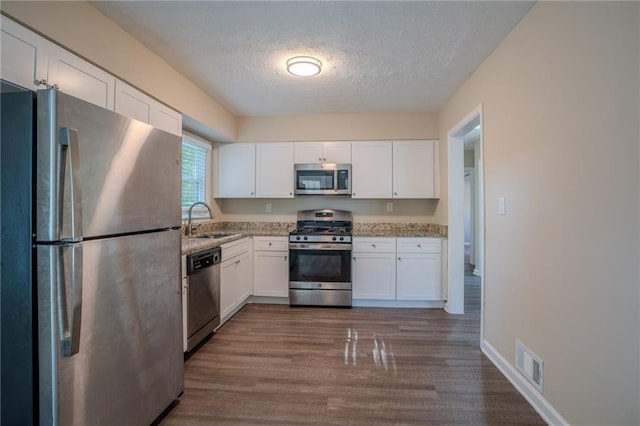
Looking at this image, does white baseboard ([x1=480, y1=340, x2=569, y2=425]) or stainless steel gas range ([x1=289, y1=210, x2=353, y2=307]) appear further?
stainless steel gas range ([x1=289, y1=210, x2=353, y2=307])

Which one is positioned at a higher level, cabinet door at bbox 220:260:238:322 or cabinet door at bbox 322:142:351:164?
cabinet door at bbox 322:142:351:164

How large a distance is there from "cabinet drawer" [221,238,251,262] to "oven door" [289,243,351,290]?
543mm

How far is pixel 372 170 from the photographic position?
3.84 meters

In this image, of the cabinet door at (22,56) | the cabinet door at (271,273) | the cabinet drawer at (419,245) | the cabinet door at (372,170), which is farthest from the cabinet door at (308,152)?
the cabinet door at (22,56)

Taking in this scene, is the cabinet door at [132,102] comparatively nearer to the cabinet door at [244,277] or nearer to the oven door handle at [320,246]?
the cabinet door at [244,277]

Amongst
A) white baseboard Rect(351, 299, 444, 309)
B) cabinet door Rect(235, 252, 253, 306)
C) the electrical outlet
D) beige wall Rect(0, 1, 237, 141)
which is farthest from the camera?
white baseboard Rect(351, 299, 444, 309)

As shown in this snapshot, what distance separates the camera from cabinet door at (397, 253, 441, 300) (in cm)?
353

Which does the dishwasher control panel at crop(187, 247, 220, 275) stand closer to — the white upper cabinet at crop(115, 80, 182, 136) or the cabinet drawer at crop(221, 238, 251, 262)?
the cabinet drawer at crop(221, 238, 251, 262)

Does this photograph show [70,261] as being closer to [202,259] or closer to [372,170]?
[202,259]

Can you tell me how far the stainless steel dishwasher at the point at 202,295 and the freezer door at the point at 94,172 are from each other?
2.83ft

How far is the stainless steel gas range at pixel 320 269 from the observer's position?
3.53 m

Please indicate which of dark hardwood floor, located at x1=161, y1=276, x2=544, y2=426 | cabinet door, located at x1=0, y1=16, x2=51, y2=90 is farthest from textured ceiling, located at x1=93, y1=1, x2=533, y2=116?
dark hardwood floor, located at x1=161, y1=276, x2=544, y2=426

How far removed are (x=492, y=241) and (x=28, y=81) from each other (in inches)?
119

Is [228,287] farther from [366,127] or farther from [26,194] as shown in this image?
[366,127]
